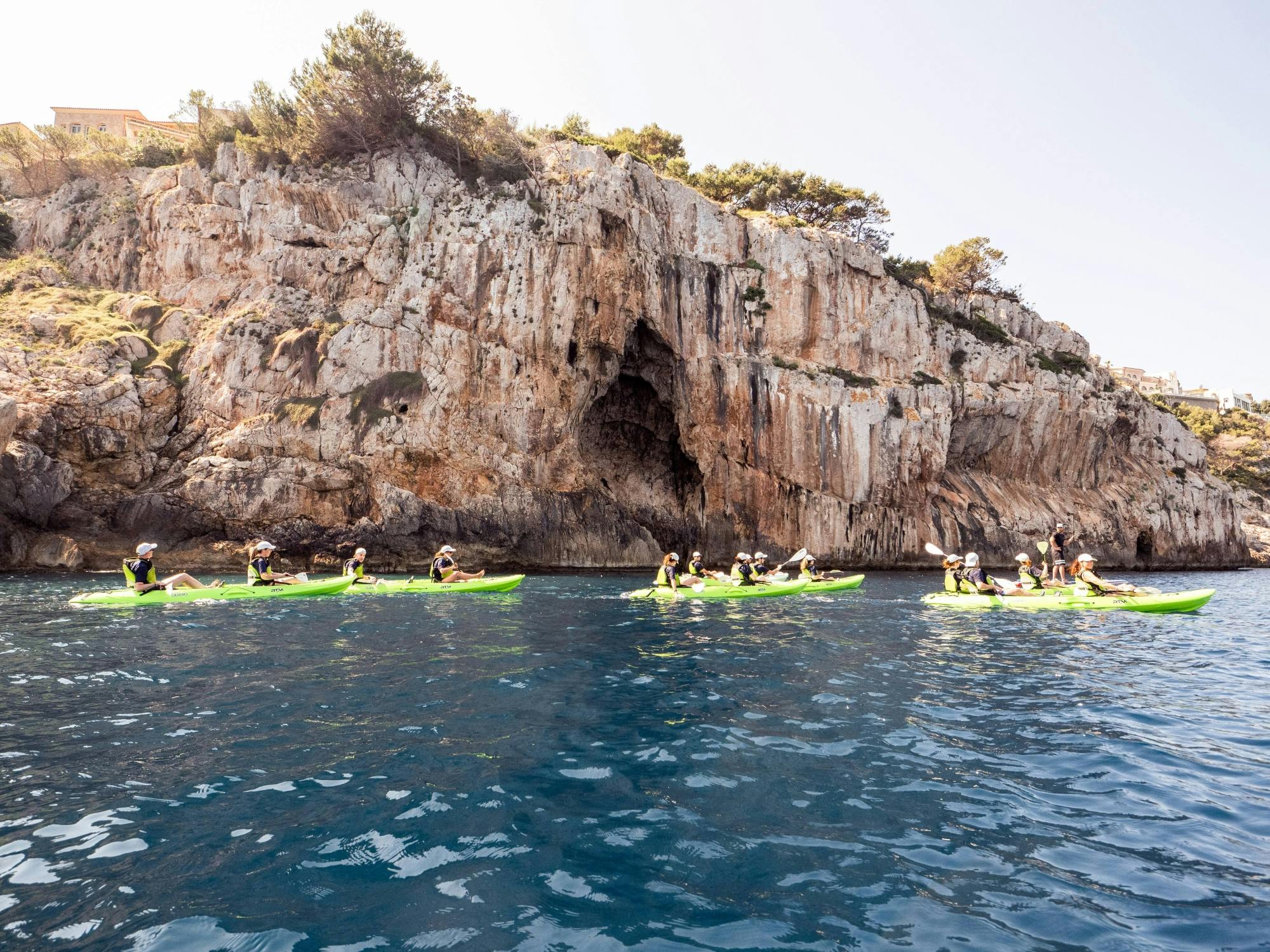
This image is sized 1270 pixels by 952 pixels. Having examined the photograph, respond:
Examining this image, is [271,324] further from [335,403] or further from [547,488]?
[547,488]

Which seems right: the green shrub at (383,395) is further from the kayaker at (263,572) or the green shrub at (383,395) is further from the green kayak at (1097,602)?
the green kayak at (1097,602)

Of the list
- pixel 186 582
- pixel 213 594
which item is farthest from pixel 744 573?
pixel 186 582

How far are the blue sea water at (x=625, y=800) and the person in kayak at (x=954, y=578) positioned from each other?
8.20 metres

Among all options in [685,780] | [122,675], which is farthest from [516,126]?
[685,780]

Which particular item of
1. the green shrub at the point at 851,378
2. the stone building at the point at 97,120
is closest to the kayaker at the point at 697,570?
the green shrub at the point at 851,378

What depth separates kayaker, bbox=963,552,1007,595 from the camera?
20.3 metres

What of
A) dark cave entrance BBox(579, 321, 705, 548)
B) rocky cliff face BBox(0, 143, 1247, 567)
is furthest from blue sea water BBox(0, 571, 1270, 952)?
dark cave entrance BBox(579, 321, 705, 548)

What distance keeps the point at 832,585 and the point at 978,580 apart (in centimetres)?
575

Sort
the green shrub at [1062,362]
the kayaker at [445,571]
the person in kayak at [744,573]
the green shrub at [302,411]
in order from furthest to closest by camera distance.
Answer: the green shrub at [1062,362] → the green shrub at [302,411] → the kayaker at [445,571] → the person in kayak at [744,573]

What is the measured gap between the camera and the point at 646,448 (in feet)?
145

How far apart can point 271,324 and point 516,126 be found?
60.3 feet

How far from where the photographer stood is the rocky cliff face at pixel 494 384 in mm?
31781

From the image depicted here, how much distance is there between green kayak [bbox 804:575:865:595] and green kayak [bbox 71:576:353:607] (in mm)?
15030

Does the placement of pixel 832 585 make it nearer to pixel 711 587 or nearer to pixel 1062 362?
pixel 711 587
